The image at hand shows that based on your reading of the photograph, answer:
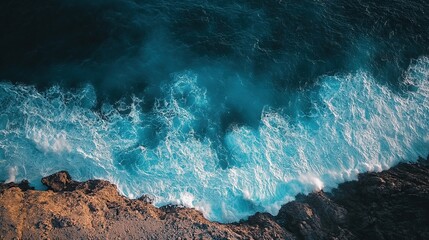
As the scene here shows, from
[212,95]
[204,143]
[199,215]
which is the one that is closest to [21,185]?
[199,215]

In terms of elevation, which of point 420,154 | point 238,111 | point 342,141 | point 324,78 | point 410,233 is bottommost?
point 410,233

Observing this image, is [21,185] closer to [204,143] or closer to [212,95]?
[204,143]

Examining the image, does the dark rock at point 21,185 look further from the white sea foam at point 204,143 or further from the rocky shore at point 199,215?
the white sea foam at point 204,143

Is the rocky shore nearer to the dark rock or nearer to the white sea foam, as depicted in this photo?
the dark rock

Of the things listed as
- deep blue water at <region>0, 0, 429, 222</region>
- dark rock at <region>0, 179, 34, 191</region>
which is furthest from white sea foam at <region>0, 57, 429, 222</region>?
dark rock at <region>0, 179, 34, 191</region>

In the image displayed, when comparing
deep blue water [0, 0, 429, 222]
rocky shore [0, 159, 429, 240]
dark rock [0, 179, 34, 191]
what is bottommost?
rocky shore [0, 159, 429, 240]

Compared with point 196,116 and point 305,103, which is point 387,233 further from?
point 196,116

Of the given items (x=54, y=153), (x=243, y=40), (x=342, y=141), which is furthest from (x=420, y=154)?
(x=54, y=153)
